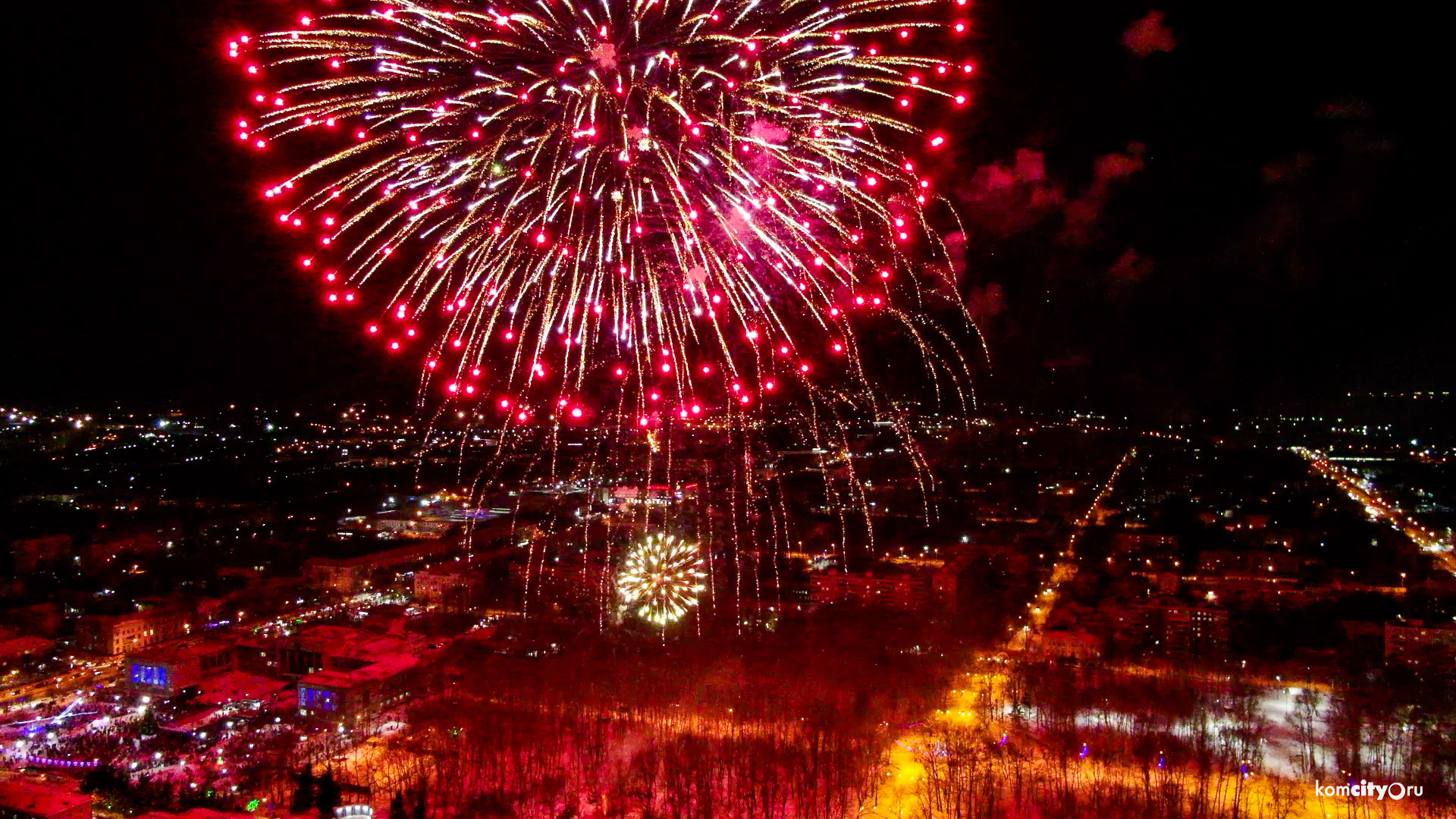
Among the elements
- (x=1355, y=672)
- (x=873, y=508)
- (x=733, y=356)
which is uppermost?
(x=733, y=356)

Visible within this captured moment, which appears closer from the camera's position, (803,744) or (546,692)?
(803,744)

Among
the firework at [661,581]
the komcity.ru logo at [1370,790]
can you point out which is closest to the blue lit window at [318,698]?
the firework at [661,581]

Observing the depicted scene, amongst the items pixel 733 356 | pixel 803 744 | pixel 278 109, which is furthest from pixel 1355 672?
pixel 278 109

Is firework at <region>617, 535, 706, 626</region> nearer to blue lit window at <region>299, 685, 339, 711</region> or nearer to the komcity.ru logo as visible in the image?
blue lit window at <region>299, 685, 339, 711</region>

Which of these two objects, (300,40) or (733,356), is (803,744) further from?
(300,40)

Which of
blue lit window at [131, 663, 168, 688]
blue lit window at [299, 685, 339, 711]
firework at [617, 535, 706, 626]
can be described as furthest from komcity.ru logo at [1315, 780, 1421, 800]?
blue lit window at [131, 663, 168, 688]

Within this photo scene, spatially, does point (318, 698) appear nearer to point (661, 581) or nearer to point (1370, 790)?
point (661, 581)

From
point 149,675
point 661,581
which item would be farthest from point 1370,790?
point 149,675

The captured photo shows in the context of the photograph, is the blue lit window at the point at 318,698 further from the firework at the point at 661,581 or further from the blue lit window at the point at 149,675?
the firework at the point at 661,581
